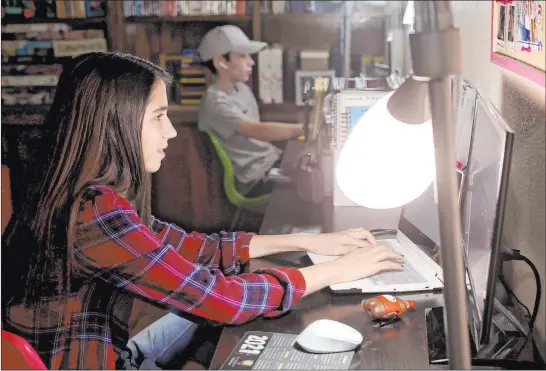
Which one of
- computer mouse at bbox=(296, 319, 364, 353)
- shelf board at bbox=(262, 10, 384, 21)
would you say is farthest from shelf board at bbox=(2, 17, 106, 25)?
computer mouse at bbox=(296, 319, 364, 353)

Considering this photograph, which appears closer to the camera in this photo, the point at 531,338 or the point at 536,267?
the point at 531,338

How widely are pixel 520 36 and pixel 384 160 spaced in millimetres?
378

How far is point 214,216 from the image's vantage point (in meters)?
3.70

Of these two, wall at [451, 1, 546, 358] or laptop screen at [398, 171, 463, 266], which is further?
laptop screen at [398, 171, 463, 266]

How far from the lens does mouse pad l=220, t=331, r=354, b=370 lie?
1.15m

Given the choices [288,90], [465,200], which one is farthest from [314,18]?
[465,200]

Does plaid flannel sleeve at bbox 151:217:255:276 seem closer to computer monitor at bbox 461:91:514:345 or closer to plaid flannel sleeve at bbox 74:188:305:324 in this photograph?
plaid flannel sleeve at bbox 74:188:305:324

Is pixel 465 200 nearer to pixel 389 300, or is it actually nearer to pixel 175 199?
pixel 389 300

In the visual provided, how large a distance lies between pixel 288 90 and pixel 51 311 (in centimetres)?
278

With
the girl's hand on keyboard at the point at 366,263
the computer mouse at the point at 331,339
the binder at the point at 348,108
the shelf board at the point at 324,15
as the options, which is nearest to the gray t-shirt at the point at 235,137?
the shelf board at the point at 324,15

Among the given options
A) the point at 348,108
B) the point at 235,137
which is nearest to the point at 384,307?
the point at 348,108

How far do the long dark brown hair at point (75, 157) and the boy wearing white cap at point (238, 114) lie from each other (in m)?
1.81

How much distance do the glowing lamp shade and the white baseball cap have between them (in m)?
2.41

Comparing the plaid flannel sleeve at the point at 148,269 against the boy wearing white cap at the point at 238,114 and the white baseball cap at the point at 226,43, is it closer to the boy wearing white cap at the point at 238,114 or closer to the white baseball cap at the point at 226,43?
the boy wearing white cap at the point at 238,114
